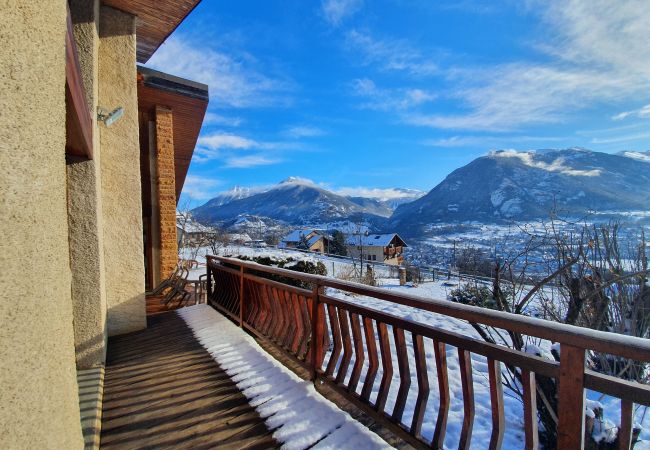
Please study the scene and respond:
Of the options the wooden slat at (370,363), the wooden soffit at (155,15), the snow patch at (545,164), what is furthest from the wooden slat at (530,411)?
the snow patch at (545,164)

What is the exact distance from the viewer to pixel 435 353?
5.91 ft

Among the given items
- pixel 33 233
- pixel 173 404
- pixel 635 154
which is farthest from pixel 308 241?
pixel 635 154

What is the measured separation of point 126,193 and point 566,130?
24.3m

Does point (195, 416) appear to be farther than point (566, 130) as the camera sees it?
No

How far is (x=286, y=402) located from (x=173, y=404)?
91cm

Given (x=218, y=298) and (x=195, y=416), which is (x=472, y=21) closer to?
(x=218, y=298)

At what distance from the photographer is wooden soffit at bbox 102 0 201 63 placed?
12.6ft

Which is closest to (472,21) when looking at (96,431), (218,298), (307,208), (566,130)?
(218,298)

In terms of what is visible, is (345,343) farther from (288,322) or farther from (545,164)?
(545,164)

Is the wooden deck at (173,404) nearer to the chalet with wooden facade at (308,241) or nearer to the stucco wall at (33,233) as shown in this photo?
the stucco wall at (33,233)

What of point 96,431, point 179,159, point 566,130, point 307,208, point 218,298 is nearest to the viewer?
point 96,431

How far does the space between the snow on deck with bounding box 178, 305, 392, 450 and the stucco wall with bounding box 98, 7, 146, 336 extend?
1.31 metres

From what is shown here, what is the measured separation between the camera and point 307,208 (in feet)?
537

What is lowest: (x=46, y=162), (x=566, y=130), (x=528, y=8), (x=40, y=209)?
(x=40, y=209)
